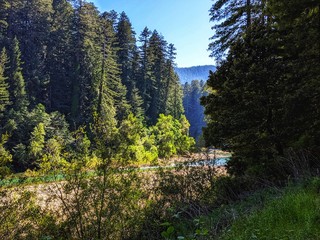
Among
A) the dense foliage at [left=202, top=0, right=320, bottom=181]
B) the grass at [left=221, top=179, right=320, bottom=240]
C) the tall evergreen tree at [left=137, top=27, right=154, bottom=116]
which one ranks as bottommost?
the grass at [left=221, top=179, right=320, bottom=240]

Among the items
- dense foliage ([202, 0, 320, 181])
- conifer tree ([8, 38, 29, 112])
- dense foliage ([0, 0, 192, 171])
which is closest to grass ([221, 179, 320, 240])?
dense foliage ([202, 0, 320, 181])

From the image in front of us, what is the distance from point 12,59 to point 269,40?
36.1 meters

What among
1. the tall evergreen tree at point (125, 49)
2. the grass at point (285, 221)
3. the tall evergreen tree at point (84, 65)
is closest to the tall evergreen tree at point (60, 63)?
the tall evergreen tree at point (84, 65)

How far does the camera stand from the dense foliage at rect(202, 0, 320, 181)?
7.05 m

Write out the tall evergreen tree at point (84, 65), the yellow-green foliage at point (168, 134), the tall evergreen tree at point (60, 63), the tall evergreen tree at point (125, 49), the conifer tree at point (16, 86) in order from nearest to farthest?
the conifer tree at point (16, 86), the yellow-green foliage at point (168, 134), the tall evergreen tree at point (84, 65), the tall evergreen tree at point (60, 63), the tall evergreen tree at point (125, 49)

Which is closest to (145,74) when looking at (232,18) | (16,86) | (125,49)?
(125,49)

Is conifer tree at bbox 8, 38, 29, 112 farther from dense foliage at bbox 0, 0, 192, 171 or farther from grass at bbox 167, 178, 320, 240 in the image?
grass at bbox 167, 178, 320, 240

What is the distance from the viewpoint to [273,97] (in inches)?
319

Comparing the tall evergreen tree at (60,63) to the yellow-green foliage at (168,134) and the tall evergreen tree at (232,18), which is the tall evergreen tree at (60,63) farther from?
the tall evergreen tree at (232,18)

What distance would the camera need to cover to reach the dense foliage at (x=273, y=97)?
705 centimetres

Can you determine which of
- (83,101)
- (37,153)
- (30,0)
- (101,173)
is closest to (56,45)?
(30,0)

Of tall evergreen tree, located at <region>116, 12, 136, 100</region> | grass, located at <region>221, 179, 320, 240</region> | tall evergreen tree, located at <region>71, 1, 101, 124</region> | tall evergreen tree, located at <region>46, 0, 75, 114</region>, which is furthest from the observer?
tall evergreen tree, located at <region>116, 12, 136, 100</region>

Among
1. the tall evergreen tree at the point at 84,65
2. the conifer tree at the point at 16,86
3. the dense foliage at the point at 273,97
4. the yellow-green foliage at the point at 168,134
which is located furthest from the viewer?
the tall evergreen tree at the point at 84,65

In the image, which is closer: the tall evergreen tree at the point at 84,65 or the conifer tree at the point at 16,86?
the conifer tree at the point at 16,86
